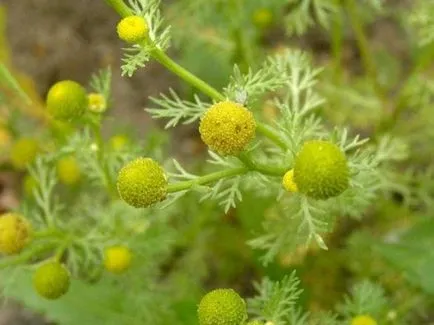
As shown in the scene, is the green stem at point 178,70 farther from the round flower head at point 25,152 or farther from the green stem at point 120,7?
the round flower head at point 25,152

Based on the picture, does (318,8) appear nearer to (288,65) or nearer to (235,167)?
(288,65)

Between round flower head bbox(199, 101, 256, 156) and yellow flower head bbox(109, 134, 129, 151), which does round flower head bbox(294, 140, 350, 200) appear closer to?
round flower head bbox(199, 101, 256, 156)

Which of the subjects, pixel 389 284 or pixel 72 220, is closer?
pixel 72 220

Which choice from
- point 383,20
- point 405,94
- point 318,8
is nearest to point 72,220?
point 318,8

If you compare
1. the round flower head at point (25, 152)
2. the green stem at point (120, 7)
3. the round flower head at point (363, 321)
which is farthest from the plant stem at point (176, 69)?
the round flower head at point (25, 152)

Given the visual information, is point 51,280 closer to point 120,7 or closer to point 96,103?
point 96,103

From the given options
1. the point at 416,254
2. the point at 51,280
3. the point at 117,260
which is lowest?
the point at 416,254

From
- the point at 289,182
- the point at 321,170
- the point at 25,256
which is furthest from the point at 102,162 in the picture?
the point at 321,170
